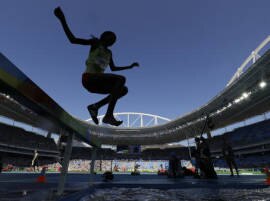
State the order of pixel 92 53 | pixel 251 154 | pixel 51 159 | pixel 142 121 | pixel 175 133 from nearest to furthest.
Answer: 1. pixel 92 53
2. pixel 251 154
3. pixel 175 133
4. pixel 51 159
5. pixel 142 121

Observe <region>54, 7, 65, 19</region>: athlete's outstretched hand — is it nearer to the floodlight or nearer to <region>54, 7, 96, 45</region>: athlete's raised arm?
<region>54, 7, 96, 45</region>: athlete's raised arm

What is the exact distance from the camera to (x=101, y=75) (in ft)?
8.43

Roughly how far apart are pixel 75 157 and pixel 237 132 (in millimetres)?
42258

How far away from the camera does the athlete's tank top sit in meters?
2.71

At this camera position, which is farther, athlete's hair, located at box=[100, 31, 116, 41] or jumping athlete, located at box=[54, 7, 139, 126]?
athlete's hair, located at box=[100, 31, 116, 41]

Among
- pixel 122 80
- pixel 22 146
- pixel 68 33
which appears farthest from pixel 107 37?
pixel 22 146

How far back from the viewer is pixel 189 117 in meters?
32.9

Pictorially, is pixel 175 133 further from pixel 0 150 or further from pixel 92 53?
pixel 92 53

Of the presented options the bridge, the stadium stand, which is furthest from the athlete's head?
the stadium stand

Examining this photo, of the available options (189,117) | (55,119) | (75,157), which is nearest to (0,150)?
(75,157)

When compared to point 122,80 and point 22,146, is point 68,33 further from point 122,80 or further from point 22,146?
point 22,146

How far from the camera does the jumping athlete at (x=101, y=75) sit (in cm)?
260

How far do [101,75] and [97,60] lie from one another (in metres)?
0.31

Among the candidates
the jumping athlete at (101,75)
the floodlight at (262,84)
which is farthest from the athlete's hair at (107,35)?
the floodlight at (262,84)
